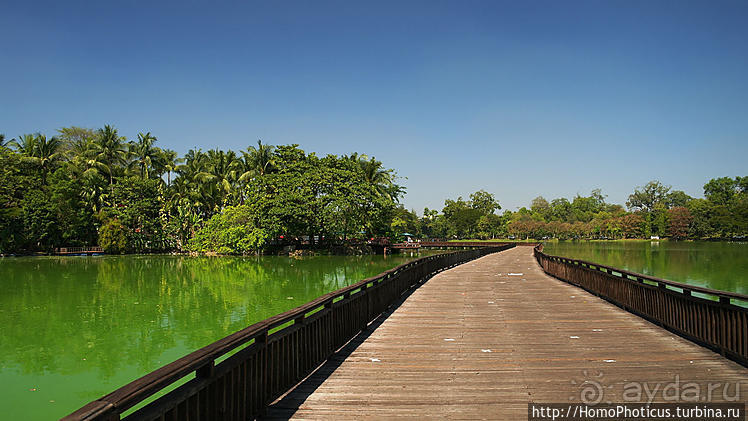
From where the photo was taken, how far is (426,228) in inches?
5133

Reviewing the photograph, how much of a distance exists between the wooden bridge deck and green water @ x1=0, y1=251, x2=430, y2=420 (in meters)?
5.83

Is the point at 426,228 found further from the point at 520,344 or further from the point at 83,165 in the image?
the point at 520,344

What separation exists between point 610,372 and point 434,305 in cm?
646

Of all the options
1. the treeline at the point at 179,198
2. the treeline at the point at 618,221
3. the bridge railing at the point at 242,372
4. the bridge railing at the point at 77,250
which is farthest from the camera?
the treeline at the point at 618,221

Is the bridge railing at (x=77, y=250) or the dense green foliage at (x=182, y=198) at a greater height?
the dense green foliage at (x=182, y=198)

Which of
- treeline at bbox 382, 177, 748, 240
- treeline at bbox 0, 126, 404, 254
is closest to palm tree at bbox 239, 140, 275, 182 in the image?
treeline at bbox 0, 126, 404, 254

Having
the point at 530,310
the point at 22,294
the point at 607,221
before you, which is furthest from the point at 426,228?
the point at 530,310

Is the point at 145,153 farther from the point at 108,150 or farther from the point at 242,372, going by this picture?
the point at 242,372

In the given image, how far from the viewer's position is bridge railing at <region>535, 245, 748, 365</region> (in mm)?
6285

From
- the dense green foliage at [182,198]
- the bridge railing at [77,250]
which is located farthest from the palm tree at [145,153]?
the bridge railing at [77,250]

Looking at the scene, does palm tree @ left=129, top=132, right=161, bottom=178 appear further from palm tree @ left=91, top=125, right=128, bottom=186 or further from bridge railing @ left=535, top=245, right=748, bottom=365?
bridge railing @ left=535, top=245, right=748, bottom=365

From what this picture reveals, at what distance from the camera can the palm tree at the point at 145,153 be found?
6406 centimetres

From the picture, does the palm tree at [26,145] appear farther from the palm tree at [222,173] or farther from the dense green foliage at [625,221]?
the dense green foliage at [625,221]

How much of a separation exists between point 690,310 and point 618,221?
446ft
